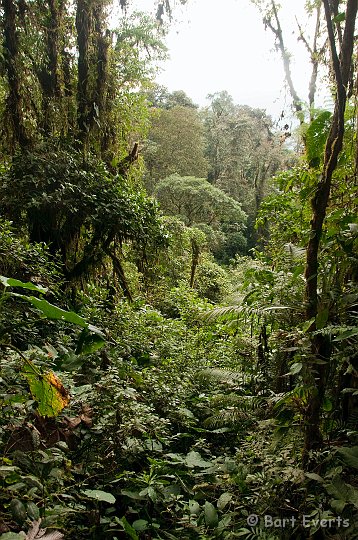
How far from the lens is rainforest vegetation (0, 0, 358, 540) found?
175 cm

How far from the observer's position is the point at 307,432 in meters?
1.92

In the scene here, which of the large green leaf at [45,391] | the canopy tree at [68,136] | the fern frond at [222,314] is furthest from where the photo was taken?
the canopy tree at [68,136]

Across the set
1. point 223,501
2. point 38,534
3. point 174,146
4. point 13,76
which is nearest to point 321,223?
point 223,501

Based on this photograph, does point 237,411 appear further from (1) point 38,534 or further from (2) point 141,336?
(1) point 38,534

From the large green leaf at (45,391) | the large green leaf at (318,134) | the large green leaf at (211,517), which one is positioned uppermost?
the large green leaf at (318,134)

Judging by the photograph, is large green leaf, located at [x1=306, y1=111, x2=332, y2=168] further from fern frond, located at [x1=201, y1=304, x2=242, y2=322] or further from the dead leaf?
the dead leaf

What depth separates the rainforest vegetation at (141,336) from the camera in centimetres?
175

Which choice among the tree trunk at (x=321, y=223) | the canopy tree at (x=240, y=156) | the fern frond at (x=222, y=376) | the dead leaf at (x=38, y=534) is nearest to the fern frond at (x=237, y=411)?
the fern frond at (x=222, y=376)

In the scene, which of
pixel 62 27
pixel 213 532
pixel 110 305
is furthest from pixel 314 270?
pixel 62 27

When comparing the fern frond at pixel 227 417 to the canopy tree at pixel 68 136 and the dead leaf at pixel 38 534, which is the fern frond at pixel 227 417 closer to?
the dead leaf at pixel 38 534

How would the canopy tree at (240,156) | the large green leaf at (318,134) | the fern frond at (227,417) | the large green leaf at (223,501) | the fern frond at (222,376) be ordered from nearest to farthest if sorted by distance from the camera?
the large green leaf at (223,501) < the large green leaf at (318,134) < the fern frond at (227,417) < the fern frond at (222,376) < the canopy tree at (240,156)

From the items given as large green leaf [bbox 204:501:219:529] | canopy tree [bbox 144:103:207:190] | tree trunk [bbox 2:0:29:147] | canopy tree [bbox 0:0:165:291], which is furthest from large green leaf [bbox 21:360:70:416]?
canopy tree [bbox 144:103:207:190]

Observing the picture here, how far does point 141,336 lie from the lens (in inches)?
166
